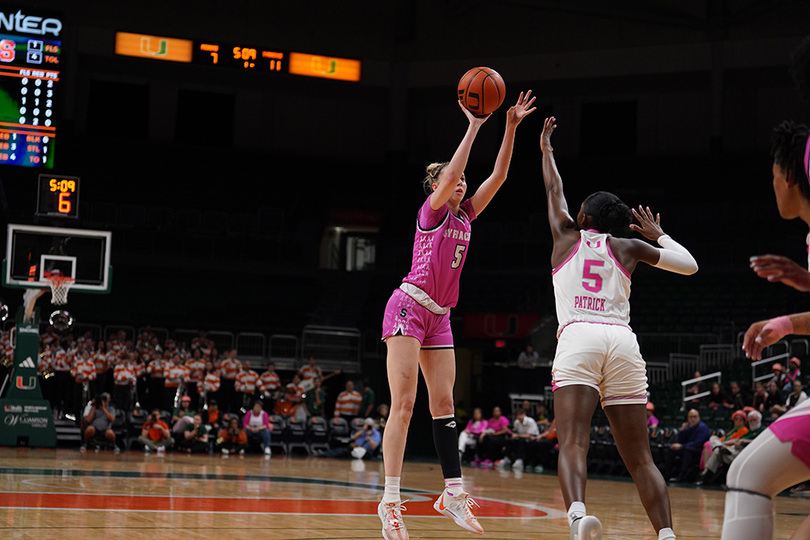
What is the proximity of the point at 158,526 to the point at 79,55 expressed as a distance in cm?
2270

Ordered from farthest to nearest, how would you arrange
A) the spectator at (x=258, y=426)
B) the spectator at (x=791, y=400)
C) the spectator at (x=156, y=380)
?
1. the spectator at (x=156, y=380)
2. the spectator at (x=258, y=426)
3. the spectator at (x=791, y=400)

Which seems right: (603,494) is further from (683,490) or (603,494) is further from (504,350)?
(504,350)

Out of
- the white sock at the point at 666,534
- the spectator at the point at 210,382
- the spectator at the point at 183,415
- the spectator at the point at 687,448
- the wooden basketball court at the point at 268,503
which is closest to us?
the white sock at the point at 666,534

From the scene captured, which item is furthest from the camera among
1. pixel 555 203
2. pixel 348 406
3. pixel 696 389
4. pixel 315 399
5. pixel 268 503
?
pixel 315 399

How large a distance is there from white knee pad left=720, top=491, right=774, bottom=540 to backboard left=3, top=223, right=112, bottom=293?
14865mm

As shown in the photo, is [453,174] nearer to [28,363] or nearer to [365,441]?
[28,363]

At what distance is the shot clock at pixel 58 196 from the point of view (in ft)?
53.4

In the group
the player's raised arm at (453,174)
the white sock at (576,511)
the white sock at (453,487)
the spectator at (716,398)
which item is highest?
the player's raised arm at (453,174)

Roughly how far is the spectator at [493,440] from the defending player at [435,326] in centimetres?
1290

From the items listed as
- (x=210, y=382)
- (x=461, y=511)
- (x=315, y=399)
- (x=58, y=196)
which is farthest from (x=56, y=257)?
(x=461, y=511)

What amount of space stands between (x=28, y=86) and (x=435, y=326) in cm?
1229

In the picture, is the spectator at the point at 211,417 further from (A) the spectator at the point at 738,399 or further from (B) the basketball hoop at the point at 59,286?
(A) the spectator at the point at 738,399

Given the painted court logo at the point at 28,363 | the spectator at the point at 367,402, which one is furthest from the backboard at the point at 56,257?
the spectator at the point at 367,402

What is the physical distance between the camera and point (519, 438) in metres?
18.3
